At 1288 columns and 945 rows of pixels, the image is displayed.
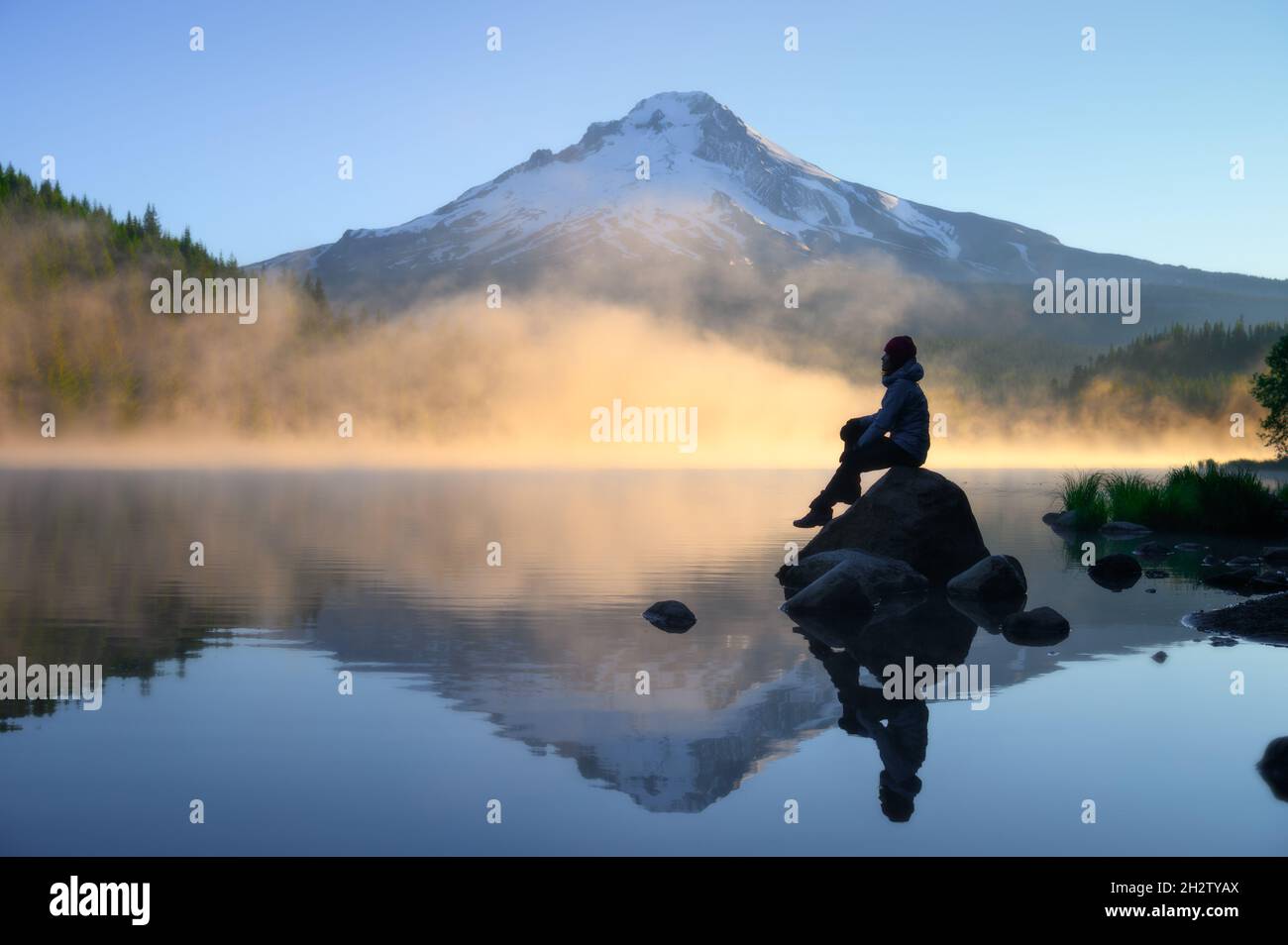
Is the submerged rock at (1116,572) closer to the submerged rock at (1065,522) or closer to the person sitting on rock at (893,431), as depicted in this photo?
the person sitting on rock at (893,431)

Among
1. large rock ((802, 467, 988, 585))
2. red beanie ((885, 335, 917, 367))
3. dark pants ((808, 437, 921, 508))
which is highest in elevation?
red beanie ((885, 335, 917, 367))

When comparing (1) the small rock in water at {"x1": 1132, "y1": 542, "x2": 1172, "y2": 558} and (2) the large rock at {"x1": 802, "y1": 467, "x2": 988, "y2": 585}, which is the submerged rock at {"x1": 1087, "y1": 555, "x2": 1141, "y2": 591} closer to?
(2) the large rock at {"x1": 802, "y1": 467, "x2": 988, "y2": 585}

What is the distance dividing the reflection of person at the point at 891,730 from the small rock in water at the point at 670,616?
3.33 m

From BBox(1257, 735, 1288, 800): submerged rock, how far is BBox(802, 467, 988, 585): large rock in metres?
11.1

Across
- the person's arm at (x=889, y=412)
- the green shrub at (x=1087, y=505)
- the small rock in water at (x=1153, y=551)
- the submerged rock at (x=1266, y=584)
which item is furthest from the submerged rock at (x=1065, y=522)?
the person's arm at (x=889, y=412)

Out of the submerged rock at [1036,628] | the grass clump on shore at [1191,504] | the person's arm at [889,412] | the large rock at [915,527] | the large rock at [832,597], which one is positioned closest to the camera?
the submerged rock at [1036,628]

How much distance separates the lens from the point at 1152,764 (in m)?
8.36

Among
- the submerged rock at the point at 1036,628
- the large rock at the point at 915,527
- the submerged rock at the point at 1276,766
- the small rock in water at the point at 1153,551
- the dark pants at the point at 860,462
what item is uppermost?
the dark pants at the point at 860,462

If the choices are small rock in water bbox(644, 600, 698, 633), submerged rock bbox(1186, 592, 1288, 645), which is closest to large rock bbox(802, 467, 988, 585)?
submerged rock bbox(1186, 592, 1288, 645)

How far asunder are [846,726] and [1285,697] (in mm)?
4379

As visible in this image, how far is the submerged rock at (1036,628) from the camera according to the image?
559 inches

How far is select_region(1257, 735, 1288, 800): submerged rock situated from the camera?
7.85 meters

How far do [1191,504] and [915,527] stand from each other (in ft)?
59.7

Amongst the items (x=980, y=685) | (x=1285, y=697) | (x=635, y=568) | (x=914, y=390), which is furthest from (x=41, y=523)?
(x=1285, y=697)
